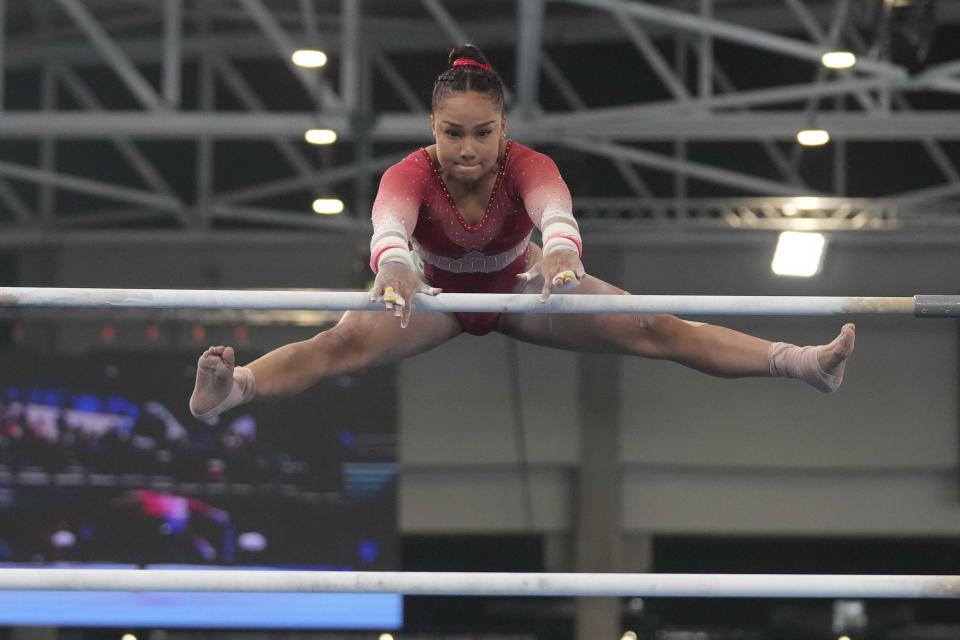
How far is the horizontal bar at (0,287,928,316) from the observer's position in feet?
10.0

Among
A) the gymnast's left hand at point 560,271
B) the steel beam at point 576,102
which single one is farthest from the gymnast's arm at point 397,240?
the steel beam at point 576,102

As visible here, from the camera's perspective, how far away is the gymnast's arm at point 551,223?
304 centimetres

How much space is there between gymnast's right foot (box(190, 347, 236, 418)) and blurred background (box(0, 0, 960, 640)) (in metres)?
4.43

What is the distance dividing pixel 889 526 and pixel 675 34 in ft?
16.4

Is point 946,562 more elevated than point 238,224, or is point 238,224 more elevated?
point 238,224

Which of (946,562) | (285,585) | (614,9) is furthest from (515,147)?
(946,562)

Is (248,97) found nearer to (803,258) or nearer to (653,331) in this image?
(803,258)

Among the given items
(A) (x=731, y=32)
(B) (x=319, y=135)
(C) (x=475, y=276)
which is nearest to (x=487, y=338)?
(B) (x=319, y=135)

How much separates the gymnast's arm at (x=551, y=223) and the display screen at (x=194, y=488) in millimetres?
6370

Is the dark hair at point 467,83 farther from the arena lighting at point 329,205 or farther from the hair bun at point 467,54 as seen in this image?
the arena lighting at point 329,205

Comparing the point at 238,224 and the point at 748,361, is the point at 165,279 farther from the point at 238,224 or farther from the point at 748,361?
the point at 748,361

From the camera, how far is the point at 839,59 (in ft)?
24.0

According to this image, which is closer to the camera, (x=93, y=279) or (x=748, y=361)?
(x=748, y=361)

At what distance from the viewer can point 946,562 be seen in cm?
1305
